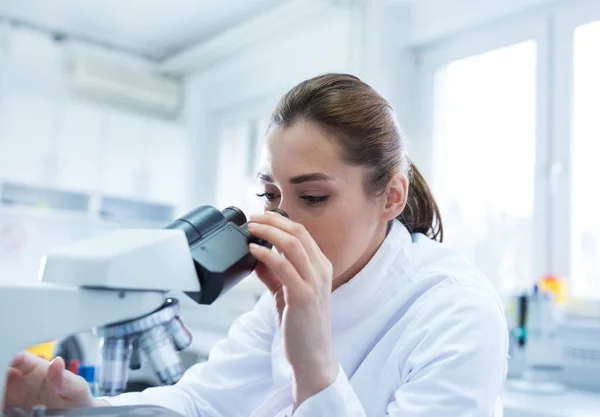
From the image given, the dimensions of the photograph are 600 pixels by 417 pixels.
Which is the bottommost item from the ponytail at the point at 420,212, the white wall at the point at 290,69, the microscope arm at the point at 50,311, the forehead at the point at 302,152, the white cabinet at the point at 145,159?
the microscope arm at the point at 50,311

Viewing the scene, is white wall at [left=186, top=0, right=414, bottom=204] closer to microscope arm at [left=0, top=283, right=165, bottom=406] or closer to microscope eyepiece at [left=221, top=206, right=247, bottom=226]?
microscope eyepiece at [left=221, top=206, right=247, bottom=226]

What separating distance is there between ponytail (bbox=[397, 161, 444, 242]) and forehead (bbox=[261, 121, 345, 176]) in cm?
30

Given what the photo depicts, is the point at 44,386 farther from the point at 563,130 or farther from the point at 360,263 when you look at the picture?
the point at 563,130

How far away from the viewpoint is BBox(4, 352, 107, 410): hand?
2.73 feet

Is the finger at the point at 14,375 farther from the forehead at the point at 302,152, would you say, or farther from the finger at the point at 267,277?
the forehead at the point at 302,152

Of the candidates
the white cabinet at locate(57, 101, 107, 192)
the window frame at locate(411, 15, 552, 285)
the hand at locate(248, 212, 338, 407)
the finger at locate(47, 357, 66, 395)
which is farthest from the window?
the hand at locate(248, 212, 338, 407)

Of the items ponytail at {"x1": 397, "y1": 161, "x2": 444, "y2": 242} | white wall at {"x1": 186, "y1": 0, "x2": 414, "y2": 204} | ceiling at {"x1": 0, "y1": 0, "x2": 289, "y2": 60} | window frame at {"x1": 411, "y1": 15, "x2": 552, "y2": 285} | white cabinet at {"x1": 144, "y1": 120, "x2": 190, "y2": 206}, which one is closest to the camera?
ponytail at {"x1": 397, "y1": 161, "x2": 444, "y2": 242}

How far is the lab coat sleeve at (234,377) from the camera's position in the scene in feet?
3.86

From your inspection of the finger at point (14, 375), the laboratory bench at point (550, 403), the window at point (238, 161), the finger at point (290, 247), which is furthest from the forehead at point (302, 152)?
the window at point (238, 161)

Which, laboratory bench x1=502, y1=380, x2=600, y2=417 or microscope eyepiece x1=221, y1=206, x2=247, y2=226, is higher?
microscope eyepiece x1=221, y1=206, x2=247, y2=226

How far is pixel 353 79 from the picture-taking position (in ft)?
3.84

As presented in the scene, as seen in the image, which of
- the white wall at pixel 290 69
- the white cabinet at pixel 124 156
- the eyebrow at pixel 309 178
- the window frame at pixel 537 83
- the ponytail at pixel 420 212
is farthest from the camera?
the white cabinet at pixel 124 156

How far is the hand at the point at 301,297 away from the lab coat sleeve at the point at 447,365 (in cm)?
2

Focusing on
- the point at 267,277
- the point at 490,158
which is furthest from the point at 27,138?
the point at 267,277
